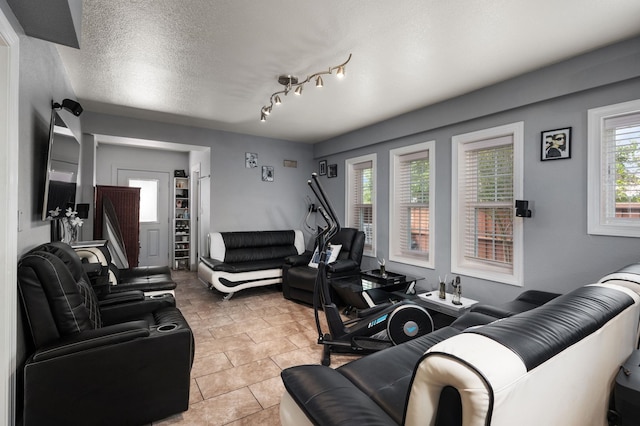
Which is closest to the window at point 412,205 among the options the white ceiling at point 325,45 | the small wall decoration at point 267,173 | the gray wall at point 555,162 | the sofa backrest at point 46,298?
the gray wall at point 555,162

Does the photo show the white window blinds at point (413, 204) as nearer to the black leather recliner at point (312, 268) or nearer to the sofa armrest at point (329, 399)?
the black leather recliner at point (312, 268)

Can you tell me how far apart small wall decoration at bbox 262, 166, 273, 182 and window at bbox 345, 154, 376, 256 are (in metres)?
1.46

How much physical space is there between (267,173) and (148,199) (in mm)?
2834

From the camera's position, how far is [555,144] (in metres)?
2.78

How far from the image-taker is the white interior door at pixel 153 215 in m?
6.28

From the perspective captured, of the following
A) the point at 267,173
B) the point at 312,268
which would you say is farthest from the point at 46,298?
the point at 267,173

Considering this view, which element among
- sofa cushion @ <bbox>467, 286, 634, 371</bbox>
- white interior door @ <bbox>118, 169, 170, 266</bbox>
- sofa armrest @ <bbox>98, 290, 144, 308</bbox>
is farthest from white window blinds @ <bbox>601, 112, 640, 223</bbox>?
white interior door @ <bbox>118, 169, 170, 266</bbox>

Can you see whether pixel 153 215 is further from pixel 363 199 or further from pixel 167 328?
pixel 167 328

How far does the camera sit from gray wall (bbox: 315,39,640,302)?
7.99 ft

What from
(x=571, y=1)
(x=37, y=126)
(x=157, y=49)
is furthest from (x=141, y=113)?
(x=571, y=1)

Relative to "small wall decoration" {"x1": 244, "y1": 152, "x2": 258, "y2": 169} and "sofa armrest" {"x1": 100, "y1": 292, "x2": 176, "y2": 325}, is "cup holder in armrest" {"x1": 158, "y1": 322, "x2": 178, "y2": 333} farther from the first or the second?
"small wall decoration" {"x1": 244, "y1": 152, "x2": 258, "y2": 169}

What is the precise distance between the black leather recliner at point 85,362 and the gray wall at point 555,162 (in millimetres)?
3191

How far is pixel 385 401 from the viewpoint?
4.29 feet

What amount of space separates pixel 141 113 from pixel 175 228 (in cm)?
301
